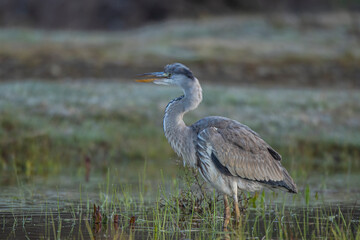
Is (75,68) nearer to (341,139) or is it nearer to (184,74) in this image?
(341,139)

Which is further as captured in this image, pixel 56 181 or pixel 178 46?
pixel 178 46

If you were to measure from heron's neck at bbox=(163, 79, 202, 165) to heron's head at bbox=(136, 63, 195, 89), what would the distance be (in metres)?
0.10

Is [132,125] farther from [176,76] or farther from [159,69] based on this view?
[159,69]

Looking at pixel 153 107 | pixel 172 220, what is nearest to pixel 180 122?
pixel 172 220

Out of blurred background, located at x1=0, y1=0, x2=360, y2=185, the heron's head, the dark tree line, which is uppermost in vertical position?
the dark tree line

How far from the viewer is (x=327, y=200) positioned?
32.6ft

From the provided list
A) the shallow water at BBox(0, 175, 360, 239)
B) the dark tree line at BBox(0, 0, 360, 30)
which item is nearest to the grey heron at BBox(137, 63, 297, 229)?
the shallow water at BBox(0, 175, 360, 239)

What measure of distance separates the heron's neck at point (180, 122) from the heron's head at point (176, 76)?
4.0 inches

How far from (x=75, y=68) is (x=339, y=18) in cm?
1747

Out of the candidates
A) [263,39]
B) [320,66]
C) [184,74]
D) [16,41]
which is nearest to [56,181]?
[184,74]

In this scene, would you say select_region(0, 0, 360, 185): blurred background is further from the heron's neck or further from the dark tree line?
the heron's neck

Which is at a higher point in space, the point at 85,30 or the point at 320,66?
the point at 85,30

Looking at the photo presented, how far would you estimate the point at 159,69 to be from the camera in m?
24.1

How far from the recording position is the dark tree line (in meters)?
38.7
